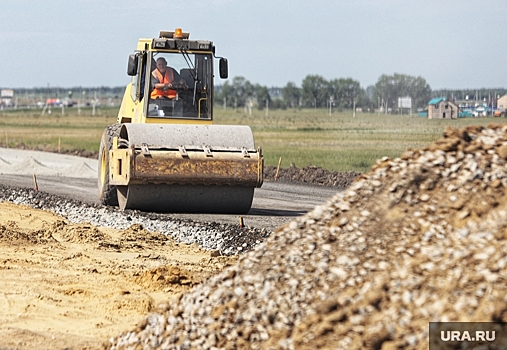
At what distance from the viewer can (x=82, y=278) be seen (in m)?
9.96

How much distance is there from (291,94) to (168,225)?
102088 mm

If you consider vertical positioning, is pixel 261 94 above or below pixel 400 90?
below

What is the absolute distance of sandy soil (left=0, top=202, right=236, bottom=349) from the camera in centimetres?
781

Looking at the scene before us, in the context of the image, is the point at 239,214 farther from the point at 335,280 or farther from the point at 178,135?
the point at 335,280

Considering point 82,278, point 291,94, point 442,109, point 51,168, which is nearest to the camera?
point 82,278

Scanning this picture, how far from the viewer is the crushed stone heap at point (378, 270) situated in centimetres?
540

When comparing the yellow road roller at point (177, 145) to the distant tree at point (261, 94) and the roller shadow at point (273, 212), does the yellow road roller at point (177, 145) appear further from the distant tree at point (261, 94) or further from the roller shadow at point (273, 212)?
the distant tree at point (261, 94)

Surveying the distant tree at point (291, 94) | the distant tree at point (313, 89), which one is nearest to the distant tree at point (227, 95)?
the distant tree at point (291, 94)

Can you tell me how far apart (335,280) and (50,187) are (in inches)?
635

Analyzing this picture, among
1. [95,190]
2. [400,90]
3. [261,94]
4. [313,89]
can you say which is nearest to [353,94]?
[400,90]

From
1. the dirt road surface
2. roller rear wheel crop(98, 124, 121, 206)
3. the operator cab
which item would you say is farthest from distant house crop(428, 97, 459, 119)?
roller rear wheel crop(98, 124, 121, 206)

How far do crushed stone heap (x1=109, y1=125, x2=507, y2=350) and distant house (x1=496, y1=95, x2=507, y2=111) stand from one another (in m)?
26.5

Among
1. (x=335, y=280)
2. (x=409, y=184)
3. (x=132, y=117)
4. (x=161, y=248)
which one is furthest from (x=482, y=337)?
(x=132, y=117)

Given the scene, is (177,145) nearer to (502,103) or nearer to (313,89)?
(502,103)
